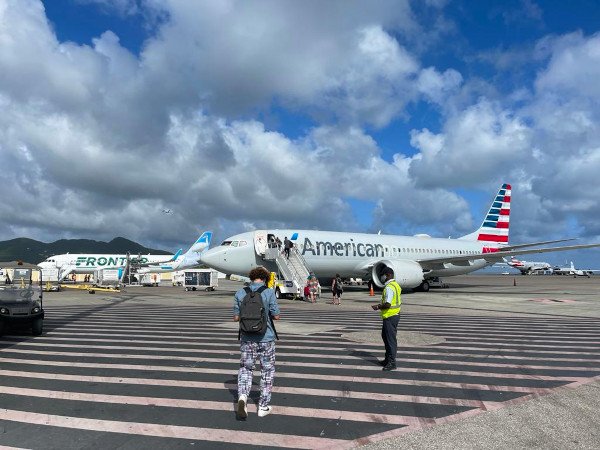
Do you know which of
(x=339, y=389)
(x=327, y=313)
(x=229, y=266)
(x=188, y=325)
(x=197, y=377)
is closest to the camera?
(x=339, y=389)

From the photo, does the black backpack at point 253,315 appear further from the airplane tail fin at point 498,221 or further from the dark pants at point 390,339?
the airplane tail fin at point 498,221

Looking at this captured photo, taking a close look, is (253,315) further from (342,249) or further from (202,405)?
(342,249)

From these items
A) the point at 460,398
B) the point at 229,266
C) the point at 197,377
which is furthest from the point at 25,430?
the point at 229,266

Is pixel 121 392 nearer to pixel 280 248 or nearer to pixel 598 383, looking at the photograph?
pixel 598 383

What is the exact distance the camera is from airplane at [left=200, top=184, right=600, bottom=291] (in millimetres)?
29000

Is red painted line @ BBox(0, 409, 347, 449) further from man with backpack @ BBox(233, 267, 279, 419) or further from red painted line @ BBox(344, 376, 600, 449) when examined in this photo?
man with backpack @ BBox(233, 267, 279, 419)

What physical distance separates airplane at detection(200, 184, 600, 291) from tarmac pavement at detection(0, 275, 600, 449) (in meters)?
14.2

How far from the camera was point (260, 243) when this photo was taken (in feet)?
96.1

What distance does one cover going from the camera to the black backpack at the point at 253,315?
607cm

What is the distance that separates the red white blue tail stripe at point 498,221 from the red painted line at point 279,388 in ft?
136

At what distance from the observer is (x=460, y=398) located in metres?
6.86

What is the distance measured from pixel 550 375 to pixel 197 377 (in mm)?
6100

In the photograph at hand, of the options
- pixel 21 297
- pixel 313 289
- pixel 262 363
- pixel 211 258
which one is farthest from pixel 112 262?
pixel 262 363

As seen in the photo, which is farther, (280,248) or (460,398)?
(280,248)
